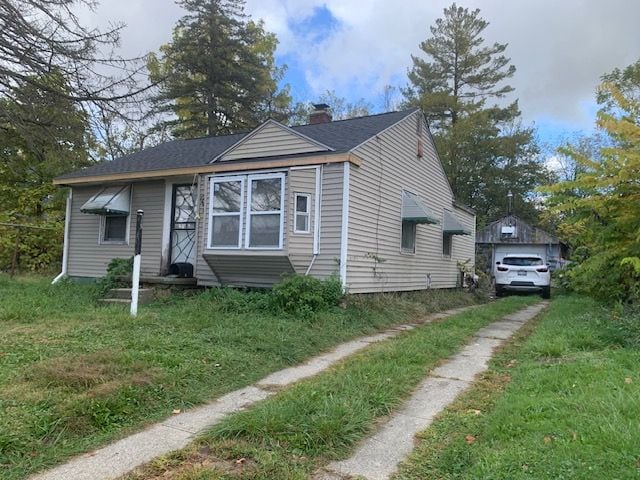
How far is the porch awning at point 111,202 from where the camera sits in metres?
11.9

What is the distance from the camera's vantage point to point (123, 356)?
498 cm

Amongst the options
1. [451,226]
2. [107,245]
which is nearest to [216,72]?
[107,245]

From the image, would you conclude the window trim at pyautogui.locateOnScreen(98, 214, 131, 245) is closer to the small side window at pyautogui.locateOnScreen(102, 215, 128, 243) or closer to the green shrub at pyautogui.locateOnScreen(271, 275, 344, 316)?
the small side window at pyautogui.locateOnScreen(102, 215, 128, 243)

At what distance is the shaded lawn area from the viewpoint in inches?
140

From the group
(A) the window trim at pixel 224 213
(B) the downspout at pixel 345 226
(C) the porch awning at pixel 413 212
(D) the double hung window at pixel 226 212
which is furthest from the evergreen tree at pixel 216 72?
(B) the downspout at pixel 345 226

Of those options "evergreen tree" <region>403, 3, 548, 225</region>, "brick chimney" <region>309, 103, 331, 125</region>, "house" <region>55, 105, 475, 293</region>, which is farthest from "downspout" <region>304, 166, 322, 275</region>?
"evergreen tree" <region>403, 3, 548, 225</region>

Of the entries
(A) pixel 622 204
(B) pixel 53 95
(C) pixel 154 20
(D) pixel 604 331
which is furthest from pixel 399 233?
(C) pixel 154 20

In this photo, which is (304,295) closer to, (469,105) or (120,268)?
(120,268)

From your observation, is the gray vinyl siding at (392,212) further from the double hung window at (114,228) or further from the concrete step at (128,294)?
the double hung window at (114,228)

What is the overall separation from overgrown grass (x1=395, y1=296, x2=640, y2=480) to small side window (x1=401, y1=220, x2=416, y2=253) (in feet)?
21.9

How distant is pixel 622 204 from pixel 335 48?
65.2 ft

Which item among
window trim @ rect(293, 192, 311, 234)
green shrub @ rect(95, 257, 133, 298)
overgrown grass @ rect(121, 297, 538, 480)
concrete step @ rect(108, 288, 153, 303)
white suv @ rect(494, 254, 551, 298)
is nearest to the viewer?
overgrown grass @ rect(121, 297, 538, 480)

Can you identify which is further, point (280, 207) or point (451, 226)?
point (451, 226)

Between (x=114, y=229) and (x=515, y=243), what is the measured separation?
1906 centimetres
